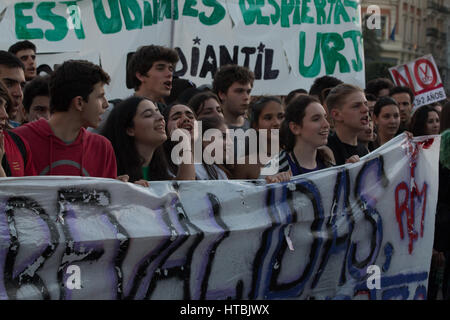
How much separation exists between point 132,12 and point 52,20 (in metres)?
0.71

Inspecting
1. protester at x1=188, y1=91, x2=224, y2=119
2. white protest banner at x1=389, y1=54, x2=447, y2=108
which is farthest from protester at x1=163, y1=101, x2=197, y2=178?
white protest banner at x1=389, y1=54, x2=447, y2=108

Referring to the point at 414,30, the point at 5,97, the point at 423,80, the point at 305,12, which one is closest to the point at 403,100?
the point at 305,12

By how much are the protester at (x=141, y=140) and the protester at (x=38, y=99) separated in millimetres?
969

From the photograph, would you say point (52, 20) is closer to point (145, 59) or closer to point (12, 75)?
point (145, 59)

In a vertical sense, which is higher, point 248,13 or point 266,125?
point 248,13

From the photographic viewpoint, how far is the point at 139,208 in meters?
3.74

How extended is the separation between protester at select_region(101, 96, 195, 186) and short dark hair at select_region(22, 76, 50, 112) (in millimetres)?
992

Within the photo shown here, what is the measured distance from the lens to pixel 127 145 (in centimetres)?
444

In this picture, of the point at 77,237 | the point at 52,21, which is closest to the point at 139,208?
the point at 77,237

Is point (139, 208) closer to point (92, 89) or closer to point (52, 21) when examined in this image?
point (92, 89)

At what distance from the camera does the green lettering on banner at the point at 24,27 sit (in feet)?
23.9

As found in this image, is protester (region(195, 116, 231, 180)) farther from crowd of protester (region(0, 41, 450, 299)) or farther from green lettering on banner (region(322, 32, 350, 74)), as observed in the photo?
green lettering on banner (region(322, 32, 350, 74))

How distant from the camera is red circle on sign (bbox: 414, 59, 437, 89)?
10.3 metres

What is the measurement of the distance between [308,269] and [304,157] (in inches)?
37.7
